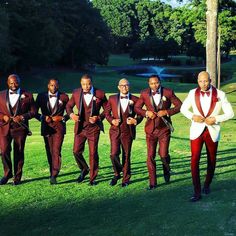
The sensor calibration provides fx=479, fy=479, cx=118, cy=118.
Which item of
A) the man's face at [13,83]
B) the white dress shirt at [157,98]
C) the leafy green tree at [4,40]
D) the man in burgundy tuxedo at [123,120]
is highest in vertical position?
the leafy green tree at [4,40]

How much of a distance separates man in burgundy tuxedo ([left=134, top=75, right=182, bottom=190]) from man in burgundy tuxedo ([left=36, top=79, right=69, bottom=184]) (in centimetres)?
159

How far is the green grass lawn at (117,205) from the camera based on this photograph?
680 cm

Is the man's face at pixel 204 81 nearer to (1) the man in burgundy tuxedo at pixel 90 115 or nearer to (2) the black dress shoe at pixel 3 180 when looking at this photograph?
(1) the man in burgundy tuxedo at pixel 90 115

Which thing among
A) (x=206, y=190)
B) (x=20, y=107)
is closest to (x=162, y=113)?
(x=206, y=190)

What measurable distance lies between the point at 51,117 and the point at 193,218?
3.84 meters

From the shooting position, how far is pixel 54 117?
31.5ft

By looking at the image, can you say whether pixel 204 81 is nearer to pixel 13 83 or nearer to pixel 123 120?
pixel 123 120

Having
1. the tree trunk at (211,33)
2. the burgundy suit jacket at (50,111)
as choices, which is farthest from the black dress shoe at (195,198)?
the tree trunk at (211,33)

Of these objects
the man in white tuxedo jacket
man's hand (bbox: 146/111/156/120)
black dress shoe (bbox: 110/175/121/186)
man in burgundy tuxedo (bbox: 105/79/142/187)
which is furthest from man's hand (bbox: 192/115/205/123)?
black dress shoe (bbox: 110/175/121/186)

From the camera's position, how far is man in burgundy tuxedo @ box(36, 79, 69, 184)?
9.60 meters

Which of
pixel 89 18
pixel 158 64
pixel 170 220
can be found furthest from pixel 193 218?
pixel 158 64

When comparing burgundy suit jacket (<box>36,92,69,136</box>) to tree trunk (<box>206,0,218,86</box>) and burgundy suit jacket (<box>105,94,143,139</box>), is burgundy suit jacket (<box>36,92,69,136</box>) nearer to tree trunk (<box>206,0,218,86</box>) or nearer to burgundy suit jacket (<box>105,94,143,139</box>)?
burgundy suit jacket (<box>105,94,143,139</box>)

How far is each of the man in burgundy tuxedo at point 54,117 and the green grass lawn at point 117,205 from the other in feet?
1.94

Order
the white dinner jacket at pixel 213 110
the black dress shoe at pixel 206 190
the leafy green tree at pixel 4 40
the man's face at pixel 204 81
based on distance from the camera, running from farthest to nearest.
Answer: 1. the leafy green tree at pixel 4 40
2. the black dress shoe at pixel 206 190
3. the white dinner jacket at pixel 213 110
4. the man's face at pixel 204 81
